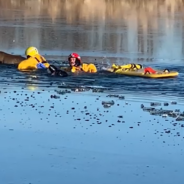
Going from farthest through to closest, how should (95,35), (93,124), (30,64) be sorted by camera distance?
(95,35), (30,64), (93,124)

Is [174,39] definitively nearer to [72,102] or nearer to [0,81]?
[0,81]

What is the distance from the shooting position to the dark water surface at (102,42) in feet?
65.6

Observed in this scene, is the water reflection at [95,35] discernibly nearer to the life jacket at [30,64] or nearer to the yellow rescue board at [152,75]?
the life jacket at [30,64]

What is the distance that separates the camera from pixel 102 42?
107ft

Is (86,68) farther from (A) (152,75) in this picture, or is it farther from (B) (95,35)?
(B) (95,35)

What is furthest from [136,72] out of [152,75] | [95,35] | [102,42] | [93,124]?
[95,35]

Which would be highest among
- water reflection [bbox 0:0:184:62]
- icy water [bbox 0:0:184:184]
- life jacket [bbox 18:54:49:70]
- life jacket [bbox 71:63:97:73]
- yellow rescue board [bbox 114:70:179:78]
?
water reflection [bbox 0:0:184:62]

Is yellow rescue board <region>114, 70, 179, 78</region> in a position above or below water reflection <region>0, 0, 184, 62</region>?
below

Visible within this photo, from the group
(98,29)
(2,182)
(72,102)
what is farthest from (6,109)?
(98,29)

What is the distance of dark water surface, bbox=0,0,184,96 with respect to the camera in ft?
→ 65.6

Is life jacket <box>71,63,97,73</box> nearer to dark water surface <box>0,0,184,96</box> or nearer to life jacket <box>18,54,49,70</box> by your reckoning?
dark water surface <box>0,0,184,96</box>

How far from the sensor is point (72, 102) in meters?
16.5

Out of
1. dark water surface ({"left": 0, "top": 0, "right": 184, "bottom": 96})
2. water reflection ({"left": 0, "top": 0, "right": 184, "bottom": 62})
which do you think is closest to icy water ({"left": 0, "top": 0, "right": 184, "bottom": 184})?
dark water surface ({"left": 0, "top": 0, "right": 184, "bottom": 96})

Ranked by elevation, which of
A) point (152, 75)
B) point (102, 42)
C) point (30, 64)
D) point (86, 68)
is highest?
point (102, 42)
